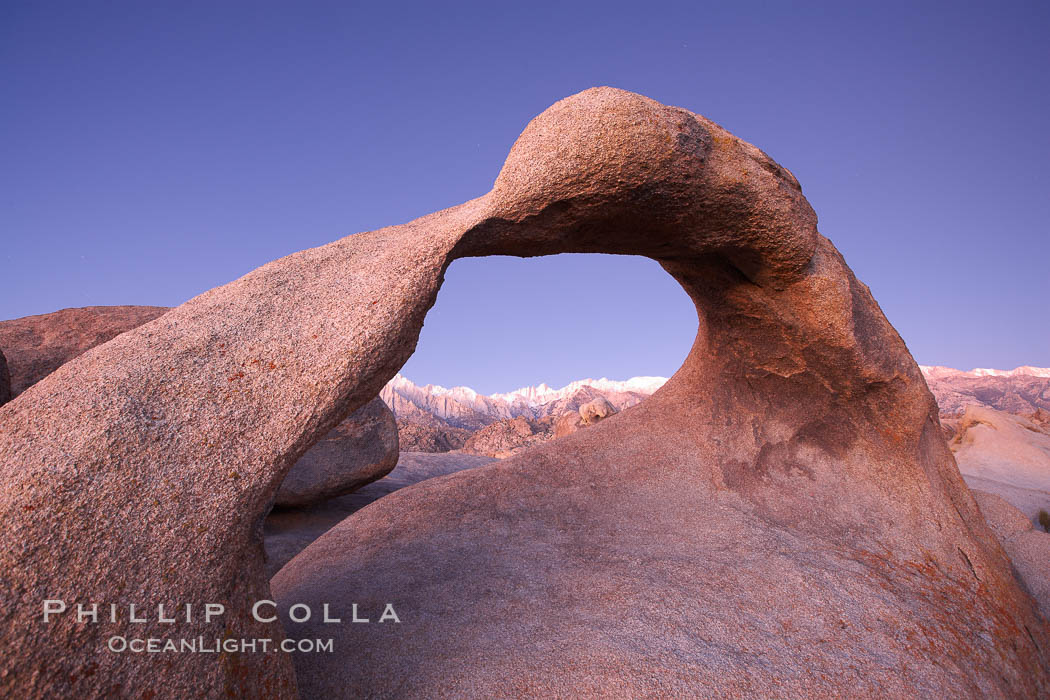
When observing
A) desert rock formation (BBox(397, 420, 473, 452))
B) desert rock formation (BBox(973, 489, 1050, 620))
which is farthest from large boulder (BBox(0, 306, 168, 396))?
desert rock formation (BBox(397, 420, 473, 452))

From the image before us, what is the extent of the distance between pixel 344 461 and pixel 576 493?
10.0 ft

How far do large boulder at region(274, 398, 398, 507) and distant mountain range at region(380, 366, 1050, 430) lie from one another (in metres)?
17.5

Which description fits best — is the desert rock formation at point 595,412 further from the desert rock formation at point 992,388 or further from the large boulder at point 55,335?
the desert rock formation at point 992,388

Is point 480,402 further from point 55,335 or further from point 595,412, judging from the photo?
point 55,335

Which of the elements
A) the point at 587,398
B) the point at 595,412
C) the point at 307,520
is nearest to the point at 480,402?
the point at 587,398

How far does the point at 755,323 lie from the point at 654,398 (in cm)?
115

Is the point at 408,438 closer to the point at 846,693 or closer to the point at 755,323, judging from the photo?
the point at 755,323

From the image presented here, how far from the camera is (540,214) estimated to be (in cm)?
287

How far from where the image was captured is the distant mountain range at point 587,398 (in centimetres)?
2650

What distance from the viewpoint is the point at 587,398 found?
2941 cm

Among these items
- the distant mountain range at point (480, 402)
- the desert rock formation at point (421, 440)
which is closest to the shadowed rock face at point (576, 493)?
the desert rock formation at point (421, 440)

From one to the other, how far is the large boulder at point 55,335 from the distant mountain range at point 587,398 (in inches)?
753

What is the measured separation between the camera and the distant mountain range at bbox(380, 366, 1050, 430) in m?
26.5

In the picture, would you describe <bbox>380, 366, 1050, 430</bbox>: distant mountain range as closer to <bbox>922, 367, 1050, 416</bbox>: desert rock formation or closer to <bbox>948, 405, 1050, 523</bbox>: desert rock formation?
<bbox>922, 367, 1050, 416</bbox>: desert rock formation
